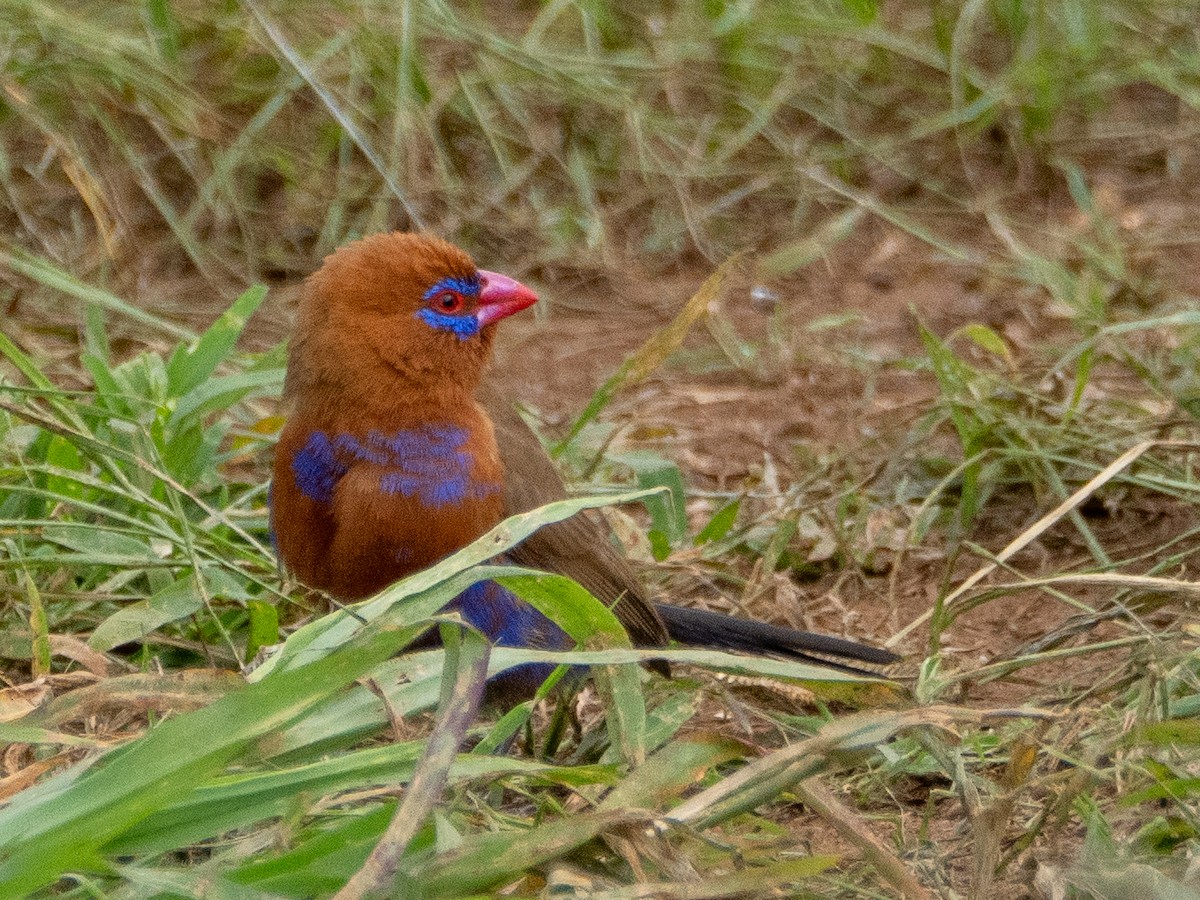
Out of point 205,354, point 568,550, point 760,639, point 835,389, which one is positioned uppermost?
point 205,354

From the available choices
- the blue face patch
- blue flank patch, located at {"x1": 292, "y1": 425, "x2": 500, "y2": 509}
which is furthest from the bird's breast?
the blue face patch

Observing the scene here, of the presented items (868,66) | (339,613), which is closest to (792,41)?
(868,66)

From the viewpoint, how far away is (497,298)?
3629 millimetres

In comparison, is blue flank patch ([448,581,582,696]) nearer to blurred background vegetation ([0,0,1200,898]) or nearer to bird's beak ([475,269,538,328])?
blurred background vegetation ([0,0,1200,898])

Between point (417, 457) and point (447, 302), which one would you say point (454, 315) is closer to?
point (447, 302)

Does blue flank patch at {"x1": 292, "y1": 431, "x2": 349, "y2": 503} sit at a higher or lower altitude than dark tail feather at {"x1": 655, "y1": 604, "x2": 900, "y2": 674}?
higher

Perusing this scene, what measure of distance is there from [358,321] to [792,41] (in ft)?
12.0

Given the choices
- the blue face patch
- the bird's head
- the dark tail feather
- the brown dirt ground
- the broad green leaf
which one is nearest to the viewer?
the bird's head

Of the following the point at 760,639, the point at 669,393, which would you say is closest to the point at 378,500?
the point at 760,639

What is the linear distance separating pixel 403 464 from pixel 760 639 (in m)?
0.92

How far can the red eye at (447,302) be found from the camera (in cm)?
353

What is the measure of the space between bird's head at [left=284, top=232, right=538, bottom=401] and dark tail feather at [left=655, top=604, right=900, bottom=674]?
0.71 metres

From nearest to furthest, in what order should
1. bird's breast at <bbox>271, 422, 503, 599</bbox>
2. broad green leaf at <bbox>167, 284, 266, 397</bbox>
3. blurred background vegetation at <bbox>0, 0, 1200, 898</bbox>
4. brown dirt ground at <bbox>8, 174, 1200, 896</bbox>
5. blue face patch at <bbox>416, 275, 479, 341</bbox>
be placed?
blurred background vegetation at <bbox>0, 0, 1200, 898</bbox>
bird's breast at <bbox>271, 422, 503, 599</bbox>
blue face patch at <bbox>416, 275, 479, 341</bbox>
broad green leaf at <bbox>167, 284, 266, 397</bbox>
brown dirt ground at <bbox>8, 174, 1200, 896</bbox>

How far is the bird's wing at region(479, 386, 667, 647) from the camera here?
3.49m
